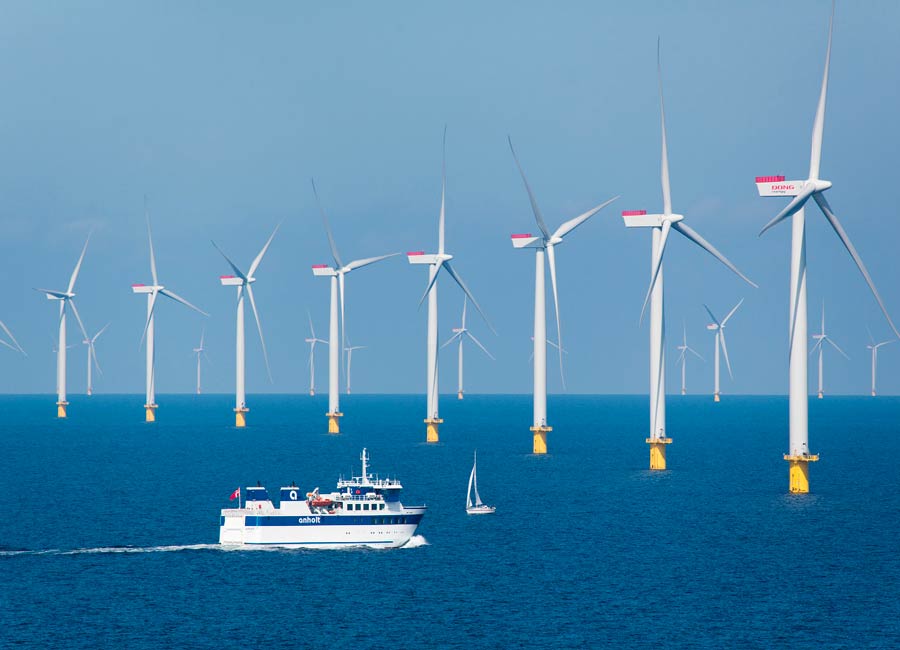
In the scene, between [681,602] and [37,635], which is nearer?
[37,635]

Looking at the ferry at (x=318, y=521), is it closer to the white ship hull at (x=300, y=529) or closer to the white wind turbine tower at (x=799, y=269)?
the white ship hull at (x=300, y=529)

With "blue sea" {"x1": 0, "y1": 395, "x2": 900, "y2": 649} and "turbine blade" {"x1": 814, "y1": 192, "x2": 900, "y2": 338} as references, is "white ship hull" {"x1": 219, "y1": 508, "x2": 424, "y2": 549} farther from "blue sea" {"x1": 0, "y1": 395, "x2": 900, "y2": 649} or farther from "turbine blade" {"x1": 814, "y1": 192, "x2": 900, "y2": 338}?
"turbine blade" {"x1": 814, "y1": 192, "x2": 900, "y2": 338}

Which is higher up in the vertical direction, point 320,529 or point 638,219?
point 638,219

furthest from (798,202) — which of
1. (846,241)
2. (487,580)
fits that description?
(487,580)

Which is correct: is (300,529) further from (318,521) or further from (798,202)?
(798,202)

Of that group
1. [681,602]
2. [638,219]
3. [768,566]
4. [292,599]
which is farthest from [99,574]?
[638,219]

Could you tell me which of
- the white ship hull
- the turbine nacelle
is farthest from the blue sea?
the turbine nacelle

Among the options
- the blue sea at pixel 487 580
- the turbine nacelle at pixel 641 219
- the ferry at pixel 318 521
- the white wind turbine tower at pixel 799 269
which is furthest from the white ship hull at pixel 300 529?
the turbine nacelle at pixel 641 219

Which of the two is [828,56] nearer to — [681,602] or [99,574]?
[681,602]
